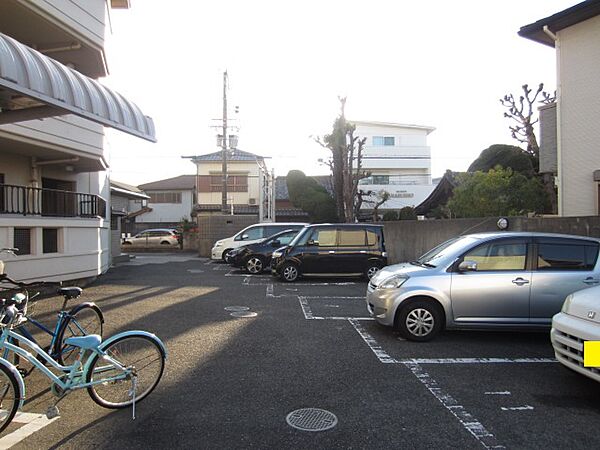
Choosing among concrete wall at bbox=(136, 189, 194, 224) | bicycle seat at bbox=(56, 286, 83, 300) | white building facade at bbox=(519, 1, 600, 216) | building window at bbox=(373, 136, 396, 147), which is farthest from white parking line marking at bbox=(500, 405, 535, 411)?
concrete wall at bbox=(136, 189, 194, 224)

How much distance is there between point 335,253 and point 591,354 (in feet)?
28.5

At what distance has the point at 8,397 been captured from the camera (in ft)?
11.3

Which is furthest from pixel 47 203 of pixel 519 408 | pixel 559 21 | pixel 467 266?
pixel 559 21

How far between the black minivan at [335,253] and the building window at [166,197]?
3325cm

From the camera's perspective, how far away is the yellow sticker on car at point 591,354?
389cm

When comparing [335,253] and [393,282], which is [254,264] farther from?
[393,282]

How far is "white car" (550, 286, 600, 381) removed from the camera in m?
4.01

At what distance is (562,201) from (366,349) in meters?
9.23

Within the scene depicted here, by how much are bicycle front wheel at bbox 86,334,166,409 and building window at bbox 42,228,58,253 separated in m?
7.98

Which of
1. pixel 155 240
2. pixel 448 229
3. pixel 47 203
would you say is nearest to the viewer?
pixel 47 203

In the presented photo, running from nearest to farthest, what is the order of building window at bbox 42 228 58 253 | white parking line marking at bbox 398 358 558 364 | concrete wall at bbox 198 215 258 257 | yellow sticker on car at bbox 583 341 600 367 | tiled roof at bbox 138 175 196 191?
1. yellow sticker on car at bbox 583 341 600 367
2. white parking line marking at bbox 398 358 558 364
3. building window at bbox 42 228 58 253
4. concrete wall at bbox 198 215 258 257
5. tiled roof at bbox 138 175 196 191

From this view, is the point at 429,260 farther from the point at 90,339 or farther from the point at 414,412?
the point at 90,339

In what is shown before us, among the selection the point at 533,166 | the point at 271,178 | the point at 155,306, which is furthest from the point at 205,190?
the point at 155,306

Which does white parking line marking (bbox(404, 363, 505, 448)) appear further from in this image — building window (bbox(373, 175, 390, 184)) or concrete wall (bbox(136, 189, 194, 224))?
concrete wall (bbox(136, 189, 194, 224))
